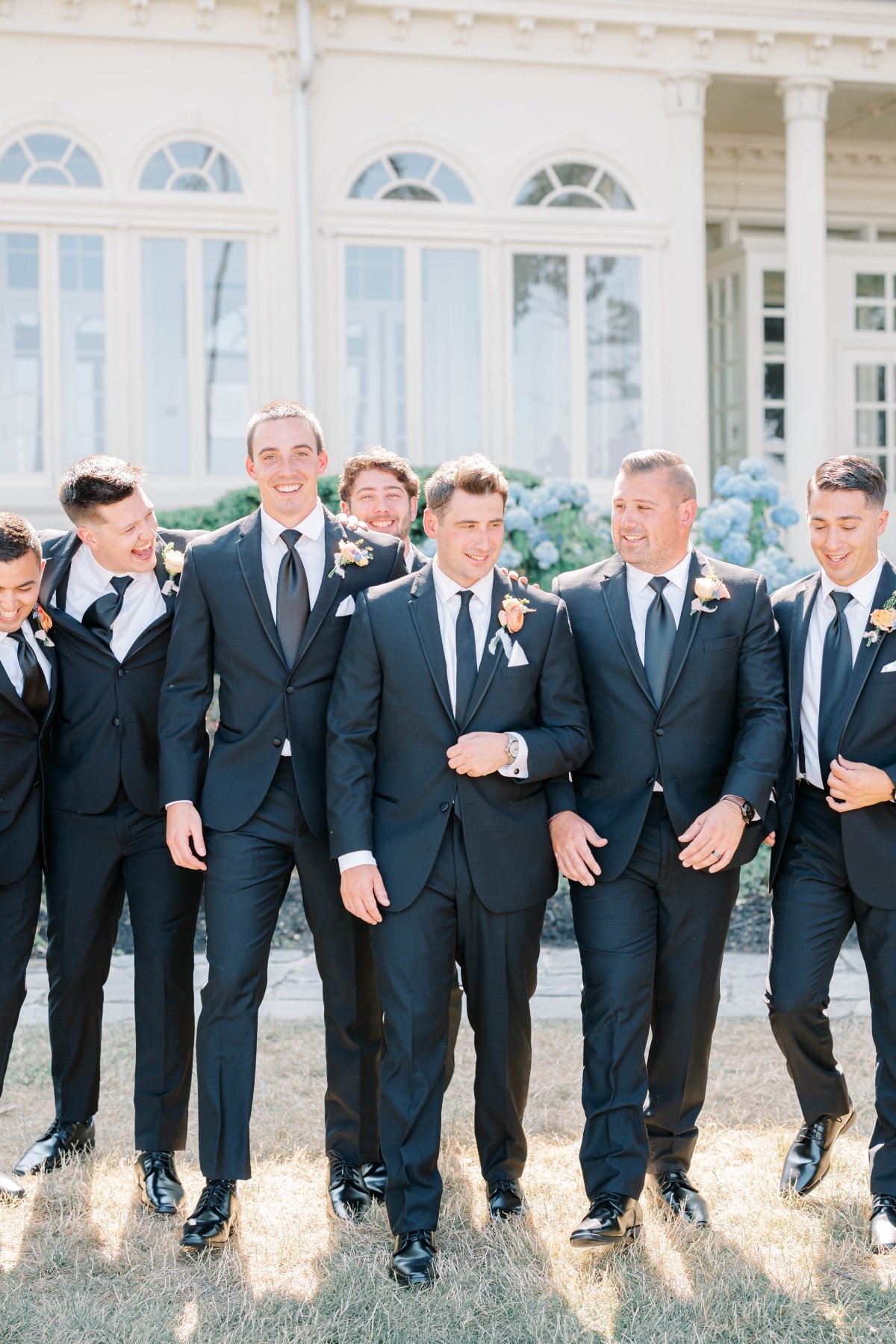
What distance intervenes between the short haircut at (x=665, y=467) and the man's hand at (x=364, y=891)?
139 cm

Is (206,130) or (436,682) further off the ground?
(206,130)

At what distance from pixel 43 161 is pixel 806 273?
6049 millimetres

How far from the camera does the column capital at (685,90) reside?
11117 millimetres

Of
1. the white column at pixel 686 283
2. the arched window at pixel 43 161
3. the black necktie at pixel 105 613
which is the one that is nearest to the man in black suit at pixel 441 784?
the black necktie at pixel 105 613

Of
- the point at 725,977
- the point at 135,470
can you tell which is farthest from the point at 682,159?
the point at 135,470

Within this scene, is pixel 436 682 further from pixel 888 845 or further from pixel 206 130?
pixel 206 130

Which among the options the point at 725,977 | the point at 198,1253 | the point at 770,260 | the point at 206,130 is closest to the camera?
the point at 198,1253

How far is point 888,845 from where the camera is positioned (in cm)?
415

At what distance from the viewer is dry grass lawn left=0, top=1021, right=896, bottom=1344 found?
11.8ft

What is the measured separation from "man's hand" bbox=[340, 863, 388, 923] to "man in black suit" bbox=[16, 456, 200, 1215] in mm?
796

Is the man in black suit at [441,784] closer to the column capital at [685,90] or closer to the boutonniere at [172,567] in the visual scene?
the boutonniere at [172,567]

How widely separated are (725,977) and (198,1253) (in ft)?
11.6

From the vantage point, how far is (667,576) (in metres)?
4.27

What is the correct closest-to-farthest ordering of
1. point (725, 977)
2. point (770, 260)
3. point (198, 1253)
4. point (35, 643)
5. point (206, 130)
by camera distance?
point (198, 1253), point (35, 643), point (725, 977), point (206, 130), point (770, 260)
